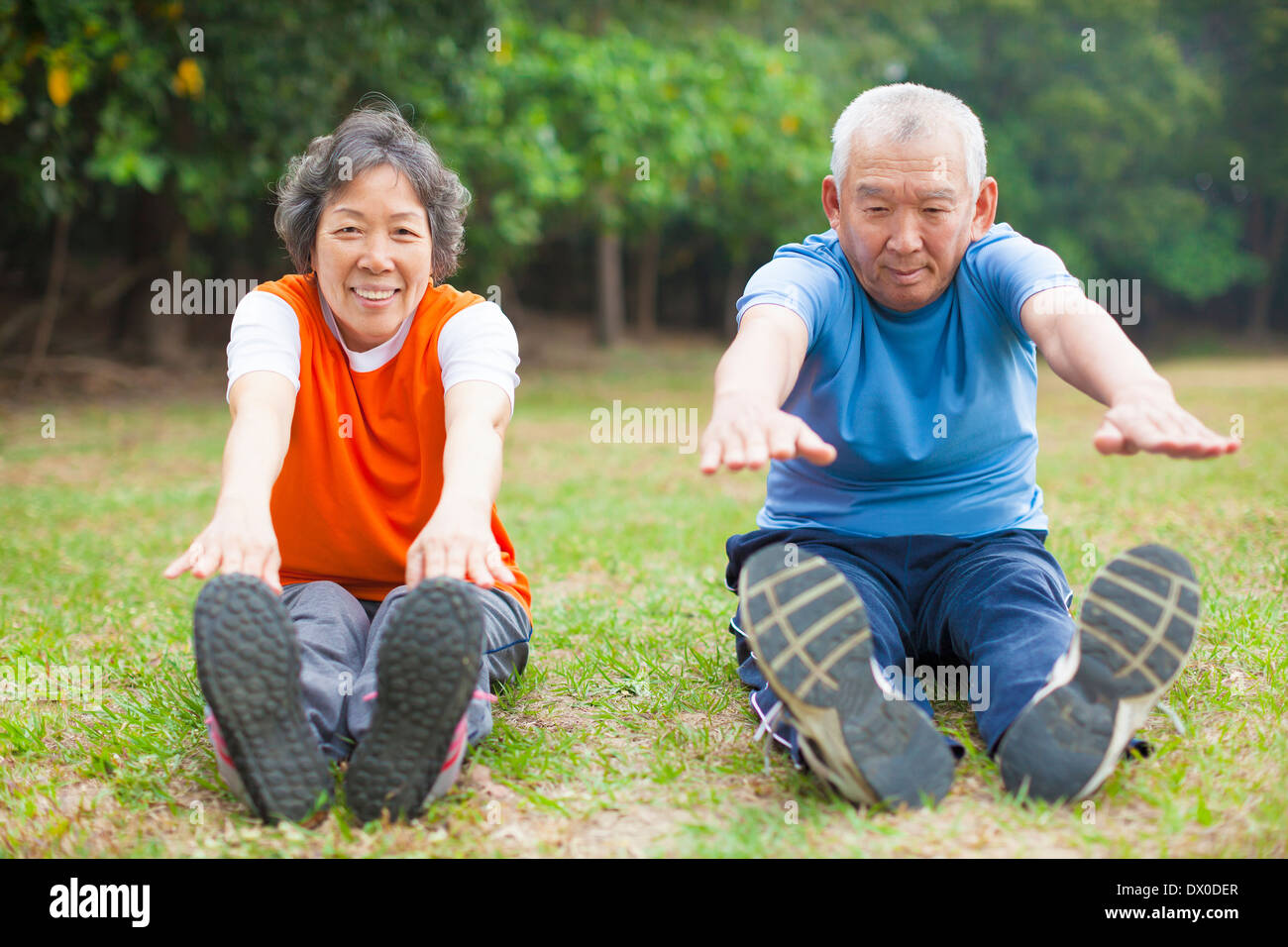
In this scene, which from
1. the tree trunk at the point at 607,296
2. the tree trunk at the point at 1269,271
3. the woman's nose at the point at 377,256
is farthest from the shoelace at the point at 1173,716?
the tree trunk at the point at 1269,271

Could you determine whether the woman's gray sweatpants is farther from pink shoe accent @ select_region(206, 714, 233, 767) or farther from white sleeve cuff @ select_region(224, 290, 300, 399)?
white sleeve cuff @ select_region(224, 290, 300, 399)

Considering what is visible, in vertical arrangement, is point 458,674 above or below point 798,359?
below

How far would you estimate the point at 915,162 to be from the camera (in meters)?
2.47

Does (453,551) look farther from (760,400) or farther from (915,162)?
(915,162)

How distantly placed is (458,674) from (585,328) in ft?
66.4

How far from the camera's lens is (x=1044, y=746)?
2.06 meters

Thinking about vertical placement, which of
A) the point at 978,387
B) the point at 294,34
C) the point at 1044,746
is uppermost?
the point at 294,34

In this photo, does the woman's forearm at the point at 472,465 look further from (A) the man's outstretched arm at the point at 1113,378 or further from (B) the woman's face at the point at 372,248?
(A) the man's outstretched arm at the point at 1113,378

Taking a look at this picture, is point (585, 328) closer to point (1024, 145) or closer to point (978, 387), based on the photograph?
point (1024, 145)

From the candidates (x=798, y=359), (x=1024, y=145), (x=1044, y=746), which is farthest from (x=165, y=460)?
(x=1024, y=145)
